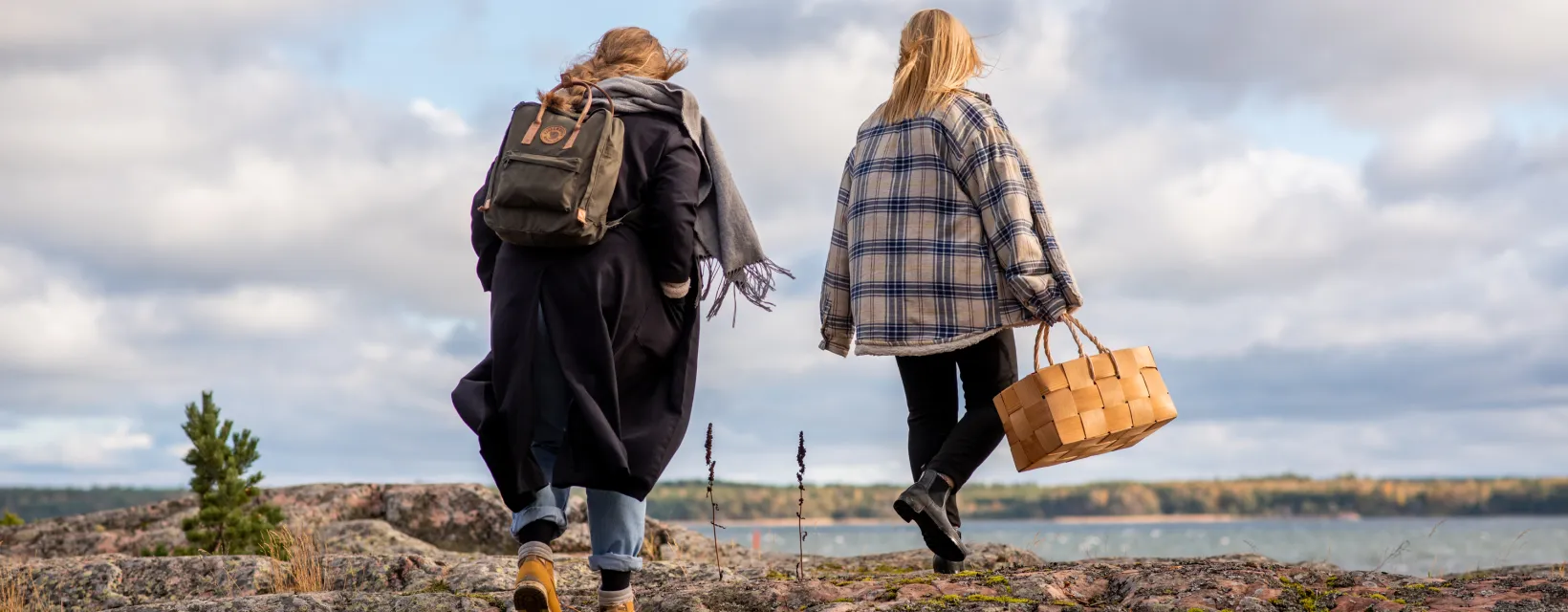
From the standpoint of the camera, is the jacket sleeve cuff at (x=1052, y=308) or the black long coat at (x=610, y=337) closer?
the black long coat at (x=610, y=337)

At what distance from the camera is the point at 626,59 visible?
17.1ft

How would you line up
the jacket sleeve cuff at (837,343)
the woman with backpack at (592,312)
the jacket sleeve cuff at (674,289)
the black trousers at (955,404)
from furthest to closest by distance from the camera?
1. the jacket sleeve cuff at (837,343)
2. the black trousers at (955,404)
3. the jacket sleeve cuff at (674,289)
4. the woman with backpack at (592,312)

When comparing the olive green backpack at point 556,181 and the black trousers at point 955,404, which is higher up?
the olive green backpack at point 556,181

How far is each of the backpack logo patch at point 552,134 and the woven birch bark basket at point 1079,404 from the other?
7.42 ft

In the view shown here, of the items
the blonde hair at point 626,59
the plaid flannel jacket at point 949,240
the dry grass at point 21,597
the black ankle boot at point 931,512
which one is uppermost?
the blonde hair at point 626,59

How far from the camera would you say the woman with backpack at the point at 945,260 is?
5.54 m

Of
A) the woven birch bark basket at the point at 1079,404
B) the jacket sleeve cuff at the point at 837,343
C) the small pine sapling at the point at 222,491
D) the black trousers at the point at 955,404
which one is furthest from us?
the small pine sapling at the point at 222,491

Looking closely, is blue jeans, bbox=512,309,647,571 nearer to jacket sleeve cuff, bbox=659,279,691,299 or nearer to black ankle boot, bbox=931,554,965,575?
jacket sleeve cuff, bbox=659,279,691,299

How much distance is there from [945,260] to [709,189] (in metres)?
1.21

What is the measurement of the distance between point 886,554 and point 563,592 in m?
3.45

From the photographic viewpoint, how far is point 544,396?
4719 millimetres

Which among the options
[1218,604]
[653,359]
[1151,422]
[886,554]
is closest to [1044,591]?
[1218,604]

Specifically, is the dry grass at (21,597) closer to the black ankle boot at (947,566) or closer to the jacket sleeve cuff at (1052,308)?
the black ankle boot at (947,566)

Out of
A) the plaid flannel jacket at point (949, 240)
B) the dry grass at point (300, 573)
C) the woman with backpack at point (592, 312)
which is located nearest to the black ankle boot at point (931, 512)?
the plaid flannel jacket at point (949, 240)
